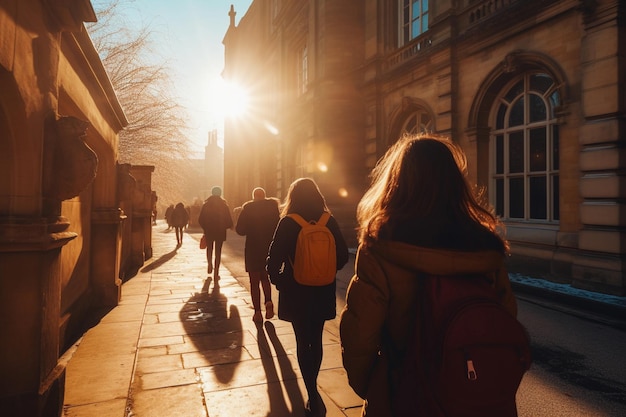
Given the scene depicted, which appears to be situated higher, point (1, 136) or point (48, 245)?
point (1, 136)

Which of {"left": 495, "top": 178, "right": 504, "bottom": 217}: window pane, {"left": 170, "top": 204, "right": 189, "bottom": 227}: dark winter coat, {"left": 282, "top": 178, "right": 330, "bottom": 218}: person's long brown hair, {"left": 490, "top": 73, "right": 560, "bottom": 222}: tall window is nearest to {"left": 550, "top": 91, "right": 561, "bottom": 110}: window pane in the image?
{"left": 490, "top": 73, "right": 560, "bottom": 222}: tall window

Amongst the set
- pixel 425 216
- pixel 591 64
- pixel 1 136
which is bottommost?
pixel 425 216

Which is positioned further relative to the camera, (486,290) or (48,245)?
(48,245)

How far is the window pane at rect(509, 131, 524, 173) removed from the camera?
32.0ft

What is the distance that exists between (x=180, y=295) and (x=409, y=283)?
6316 millimetres

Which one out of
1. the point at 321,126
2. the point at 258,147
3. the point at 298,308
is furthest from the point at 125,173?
the point at 258,147

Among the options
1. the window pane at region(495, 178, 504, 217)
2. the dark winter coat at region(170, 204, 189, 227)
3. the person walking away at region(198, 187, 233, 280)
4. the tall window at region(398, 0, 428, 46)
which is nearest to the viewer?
the person walking away at region(198, 187, 233, 280)

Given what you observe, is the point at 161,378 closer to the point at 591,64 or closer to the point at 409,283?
the point at 409,283

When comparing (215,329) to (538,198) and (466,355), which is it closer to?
(466,355)

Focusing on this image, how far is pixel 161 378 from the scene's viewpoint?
12.1 feet

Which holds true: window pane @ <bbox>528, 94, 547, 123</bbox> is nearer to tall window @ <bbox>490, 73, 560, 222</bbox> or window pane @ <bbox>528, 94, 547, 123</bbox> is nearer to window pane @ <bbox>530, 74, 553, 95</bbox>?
tall window @ <bbox>490, 73, 560, 222</bbox>

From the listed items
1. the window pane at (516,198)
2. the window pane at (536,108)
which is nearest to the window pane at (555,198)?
the window pane at (516,198)

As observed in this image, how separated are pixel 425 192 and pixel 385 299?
389mm

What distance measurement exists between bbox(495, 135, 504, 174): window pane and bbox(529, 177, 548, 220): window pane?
908 mm
